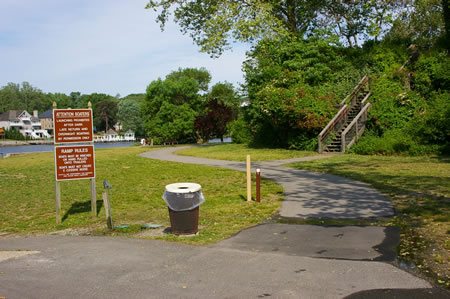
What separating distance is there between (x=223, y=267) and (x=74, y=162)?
5879 mm

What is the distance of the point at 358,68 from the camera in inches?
1160

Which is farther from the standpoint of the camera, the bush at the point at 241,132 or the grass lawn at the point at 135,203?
the bush at the point at 241,132

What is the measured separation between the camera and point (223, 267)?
231 inches

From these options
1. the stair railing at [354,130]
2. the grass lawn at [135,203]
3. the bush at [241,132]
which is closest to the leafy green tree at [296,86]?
the stair railing at [354,130]

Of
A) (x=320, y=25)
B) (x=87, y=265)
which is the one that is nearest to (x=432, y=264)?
(x=87, y=265)

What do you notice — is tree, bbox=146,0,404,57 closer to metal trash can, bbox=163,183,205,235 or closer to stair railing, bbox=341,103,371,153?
stair railing, bbox=341,103,371,153

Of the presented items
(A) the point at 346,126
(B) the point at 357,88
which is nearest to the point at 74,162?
(A) the point at 346,126

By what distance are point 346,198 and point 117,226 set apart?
5.88m

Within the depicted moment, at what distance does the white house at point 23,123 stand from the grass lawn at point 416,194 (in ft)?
409

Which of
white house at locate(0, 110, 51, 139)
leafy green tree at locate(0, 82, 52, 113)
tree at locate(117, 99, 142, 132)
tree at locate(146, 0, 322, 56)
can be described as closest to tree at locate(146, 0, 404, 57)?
tree at locate(146, 0, 322, 56)

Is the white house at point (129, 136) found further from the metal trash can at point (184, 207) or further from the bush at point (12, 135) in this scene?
the metal trash can at point (184, 207)

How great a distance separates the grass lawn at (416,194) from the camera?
6.13 meters

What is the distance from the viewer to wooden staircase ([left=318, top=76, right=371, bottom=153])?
24375 mm

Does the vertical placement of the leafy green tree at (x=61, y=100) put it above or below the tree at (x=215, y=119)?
above
